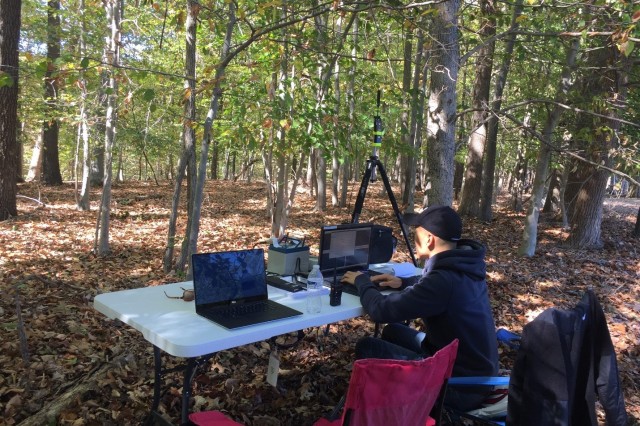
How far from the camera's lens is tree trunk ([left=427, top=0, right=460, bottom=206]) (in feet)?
16.8

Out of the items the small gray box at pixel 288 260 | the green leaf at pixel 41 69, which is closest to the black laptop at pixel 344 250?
the small gray box at pixel 288 260

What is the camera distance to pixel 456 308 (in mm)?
2791

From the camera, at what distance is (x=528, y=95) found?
9406mm

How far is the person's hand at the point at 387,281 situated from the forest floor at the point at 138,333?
1.06 metres

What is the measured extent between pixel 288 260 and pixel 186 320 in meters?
1.23

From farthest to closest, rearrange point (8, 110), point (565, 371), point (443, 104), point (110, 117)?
point (8, 110)
point (110, 117)
point (443, 104)
point (565, 371)

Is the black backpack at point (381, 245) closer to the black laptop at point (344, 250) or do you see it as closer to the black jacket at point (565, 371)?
the black laptop at point (344, 250)

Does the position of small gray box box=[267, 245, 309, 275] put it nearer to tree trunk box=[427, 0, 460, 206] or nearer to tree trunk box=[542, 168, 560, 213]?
tree trunk box=[427, 0, 460, 206]

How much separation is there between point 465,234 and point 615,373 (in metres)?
8.14

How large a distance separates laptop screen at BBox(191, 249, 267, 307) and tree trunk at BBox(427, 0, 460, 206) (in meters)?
3.08

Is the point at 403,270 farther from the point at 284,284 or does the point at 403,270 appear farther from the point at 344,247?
the point at 284,284

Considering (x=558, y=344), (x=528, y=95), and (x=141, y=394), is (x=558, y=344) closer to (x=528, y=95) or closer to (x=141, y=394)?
(x=141, y=394)

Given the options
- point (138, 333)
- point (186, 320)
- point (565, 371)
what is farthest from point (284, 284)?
point (138, 333)

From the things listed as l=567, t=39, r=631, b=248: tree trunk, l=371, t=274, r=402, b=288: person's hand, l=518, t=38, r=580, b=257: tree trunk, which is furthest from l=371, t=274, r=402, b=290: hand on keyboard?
l=567, t=39, r=631, b=248: tree trunk
